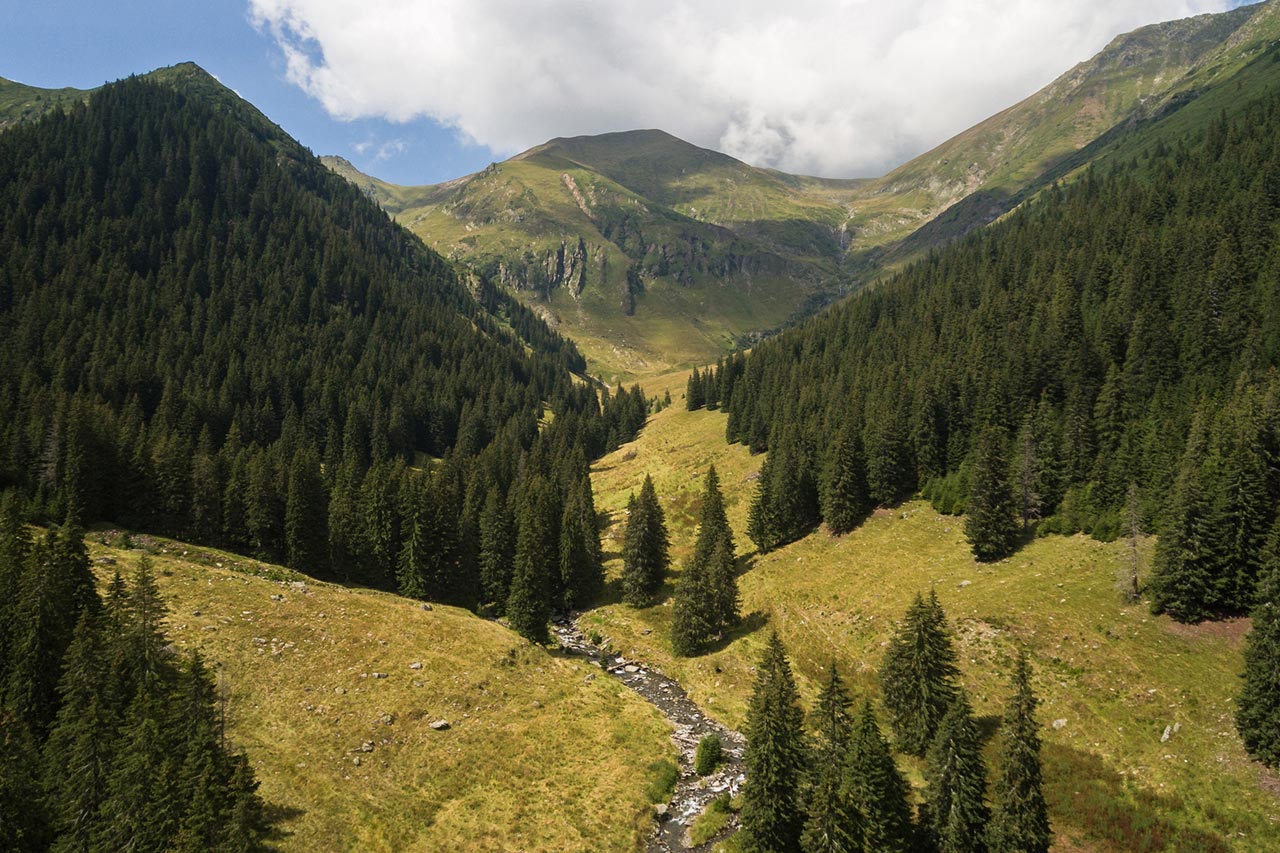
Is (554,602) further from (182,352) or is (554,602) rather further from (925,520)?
(182,352)

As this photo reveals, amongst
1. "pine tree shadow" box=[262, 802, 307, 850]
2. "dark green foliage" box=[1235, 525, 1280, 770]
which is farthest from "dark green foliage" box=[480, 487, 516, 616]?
"dark green foliage" box=[1235, 525, 1280, 770]

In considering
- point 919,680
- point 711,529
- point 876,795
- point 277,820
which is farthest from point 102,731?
point 711,529

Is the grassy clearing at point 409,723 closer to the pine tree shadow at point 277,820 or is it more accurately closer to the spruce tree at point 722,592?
the pine tree shadow at point 277,820

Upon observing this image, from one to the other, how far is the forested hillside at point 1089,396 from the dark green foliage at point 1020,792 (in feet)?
82.9

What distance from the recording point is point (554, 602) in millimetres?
81125

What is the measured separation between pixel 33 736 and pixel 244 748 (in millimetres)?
10282

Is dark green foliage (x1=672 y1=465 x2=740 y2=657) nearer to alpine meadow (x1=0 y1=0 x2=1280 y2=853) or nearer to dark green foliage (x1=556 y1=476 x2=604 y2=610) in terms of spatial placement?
alpine meadow (x1=0 y1=0 x2=1280 y2=853)

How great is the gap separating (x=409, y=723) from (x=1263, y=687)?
179ft

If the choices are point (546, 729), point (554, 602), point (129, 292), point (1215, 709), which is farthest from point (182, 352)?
point (1215, 709)

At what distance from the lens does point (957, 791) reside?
31016mm

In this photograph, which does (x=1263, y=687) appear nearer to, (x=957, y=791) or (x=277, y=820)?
→ (x=957, y=791)

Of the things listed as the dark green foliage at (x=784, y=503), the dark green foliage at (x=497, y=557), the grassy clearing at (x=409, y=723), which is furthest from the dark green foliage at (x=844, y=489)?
the dark green foliage at (x=497, y=557)

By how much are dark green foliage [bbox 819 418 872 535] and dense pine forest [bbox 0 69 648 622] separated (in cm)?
3439

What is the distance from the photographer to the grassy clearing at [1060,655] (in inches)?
1328
